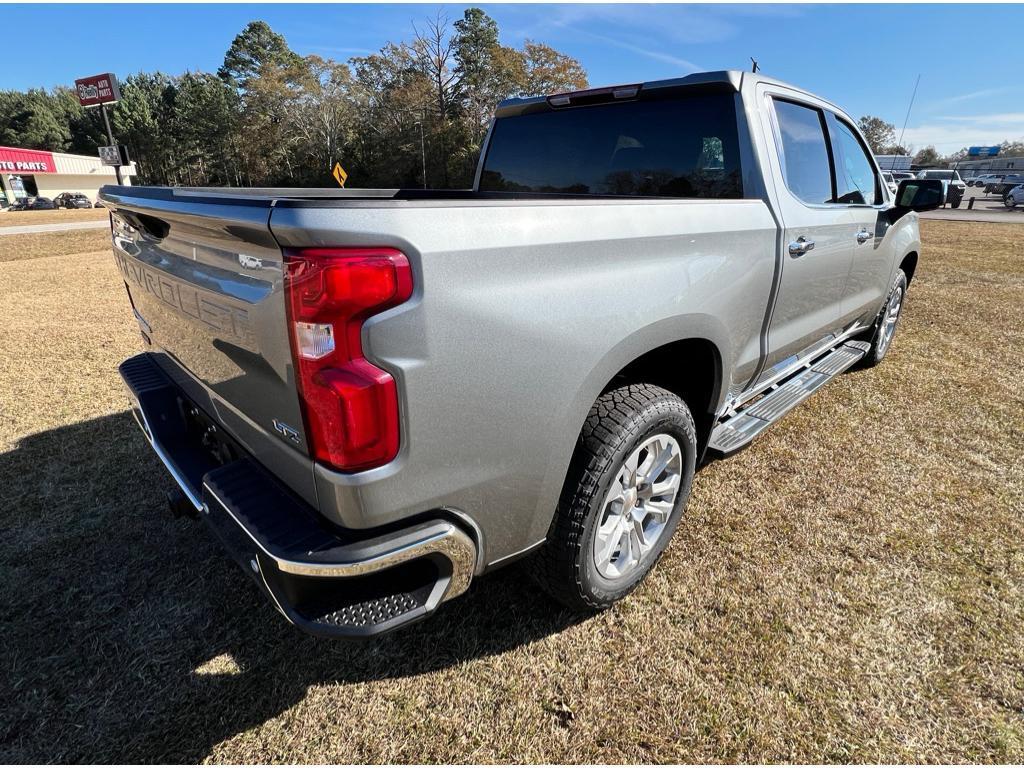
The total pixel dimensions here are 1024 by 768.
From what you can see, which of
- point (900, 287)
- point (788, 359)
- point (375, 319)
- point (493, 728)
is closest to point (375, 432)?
point (375, 319)

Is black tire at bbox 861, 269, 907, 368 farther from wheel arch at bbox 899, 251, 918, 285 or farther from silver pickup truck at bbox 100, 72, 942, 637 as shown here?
silver pickup truck at bbox 100, 72, 942, 637

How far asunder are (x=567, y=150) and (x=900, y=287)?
3.77 m

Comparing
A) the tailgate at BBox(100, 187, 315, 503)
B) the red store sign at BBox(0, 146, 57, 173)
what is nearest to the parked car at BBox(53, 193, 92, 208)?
the red store sign at BBox(0, 146, 57, 173)

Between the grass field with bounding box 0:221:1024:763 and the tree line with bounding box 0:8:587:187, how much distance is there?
36.7 m

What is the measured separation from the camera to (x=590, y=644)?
82.1 inches

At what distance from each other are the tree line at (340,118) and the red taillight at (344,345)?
37.9 metres

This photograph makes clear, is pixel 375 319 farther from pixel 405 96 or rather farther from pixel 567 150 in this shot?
pixel 405 96

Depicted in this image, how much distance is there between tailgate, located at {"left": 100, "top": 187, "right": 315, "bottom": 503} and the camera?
53.7 inches

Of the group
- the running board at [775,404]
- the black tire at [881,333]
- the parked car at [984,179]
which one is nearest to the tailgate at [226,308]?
the running board at [775,404]

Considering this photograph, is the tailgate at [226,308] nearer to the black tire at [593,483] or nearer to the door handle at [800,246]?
the black tire at [593,483]

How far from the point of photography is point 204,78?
6169cm

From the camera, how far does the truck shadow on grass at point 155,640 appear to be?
70.4 inches

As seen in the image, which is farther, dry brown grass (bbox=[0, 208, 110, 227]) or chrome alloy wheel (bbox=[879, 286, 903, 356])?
dry brown grass (bbox=[0, 208, 110, 227])

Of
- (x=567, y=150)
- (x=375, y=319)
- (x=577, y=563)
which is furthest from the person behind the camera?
(x=567, y=150)
